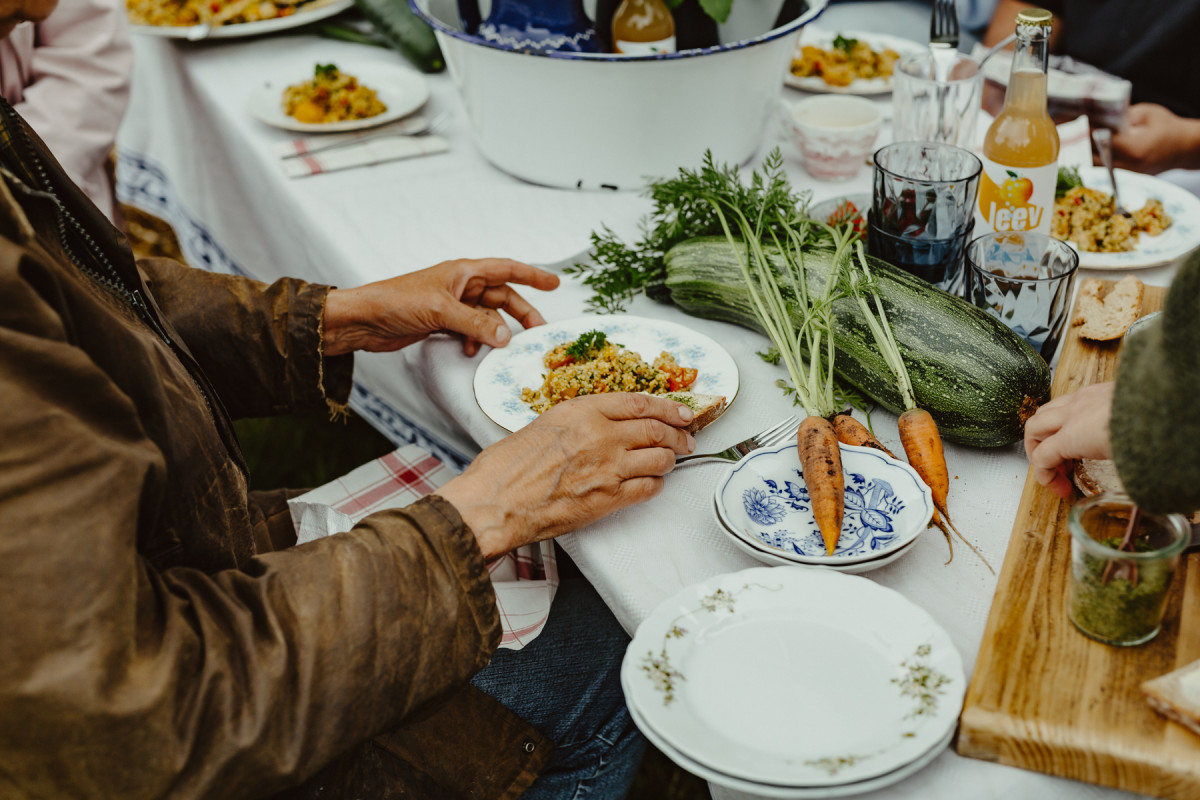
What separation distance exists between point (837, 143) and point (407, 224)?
93 centimetres

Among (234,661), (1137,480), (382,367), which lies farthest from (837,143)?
(234,661)

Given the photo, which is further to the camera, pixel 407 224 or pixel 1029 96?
pixel 407 224

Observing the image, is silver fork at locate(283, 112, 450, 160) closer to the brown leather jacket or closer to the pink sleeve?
the pink sleeve

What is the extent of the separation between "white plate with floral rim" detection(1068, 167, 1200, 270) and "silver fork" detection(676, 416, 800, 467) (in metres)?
0.69

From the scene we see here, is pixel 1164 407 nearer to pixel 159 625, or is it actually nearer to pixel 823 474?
pixel 823 474

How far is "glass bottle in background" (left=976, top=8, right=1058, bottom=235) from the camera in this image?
144 centimetres

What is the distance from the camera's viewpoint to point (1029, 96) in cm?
145

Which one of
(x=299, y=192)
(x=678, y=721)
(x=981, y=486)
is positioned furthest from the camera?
(x=299, y=192)

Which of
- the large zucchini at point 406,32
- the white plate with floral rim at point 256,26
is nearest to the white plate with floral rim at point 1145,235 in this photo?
the large zucchini at point 406,32

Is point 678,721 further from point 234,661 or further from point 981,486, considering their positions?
point 981,486

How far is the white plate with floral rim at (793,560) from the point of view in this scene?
1021 millimetres

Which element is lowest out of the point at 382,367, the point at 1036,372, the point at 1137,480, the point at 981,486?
the point at 382,367

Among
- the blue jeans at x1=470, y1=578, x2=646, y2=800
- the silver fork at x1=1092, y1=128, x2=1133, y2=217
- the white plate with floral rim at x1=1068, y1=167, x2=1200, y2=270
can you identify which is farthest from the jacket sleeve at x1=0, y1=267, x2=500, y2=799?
the silver fork at x1=1092, y1=128, x2=1133, y2=217

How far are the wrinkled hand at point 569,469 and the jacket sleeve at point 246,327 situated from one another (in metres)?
0.59
